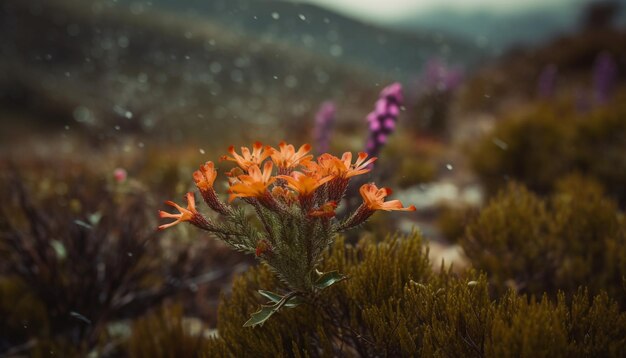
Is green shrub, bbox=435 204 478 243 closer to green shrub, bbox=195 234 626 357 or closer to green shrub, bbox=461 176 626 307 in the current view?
green shrub, bbox=461 176 626 307

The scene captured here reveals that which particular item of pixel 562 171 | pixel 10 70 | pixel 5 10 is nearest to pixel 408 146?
pixel 562 171

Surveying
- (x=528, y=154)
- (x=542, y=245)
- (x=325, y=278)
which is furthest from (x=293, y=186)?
(x=528, y=154)

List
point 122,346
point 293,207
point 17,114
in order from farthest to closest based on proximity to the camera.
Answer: point 17,114
point 122,346
point 293,207

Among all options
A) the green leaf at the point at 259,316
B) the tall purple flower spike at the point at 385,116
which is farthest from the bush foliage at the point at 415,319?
the tall purple flower spike at the point at 385,116

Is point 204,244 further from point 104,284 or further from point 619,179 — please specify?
point 619,179

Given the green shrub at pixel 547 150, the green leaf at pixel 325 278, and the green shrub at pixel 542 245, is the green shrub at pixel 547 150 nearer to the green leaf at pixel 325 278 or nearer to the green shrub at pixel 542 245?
the green shrub at pixel 542 245

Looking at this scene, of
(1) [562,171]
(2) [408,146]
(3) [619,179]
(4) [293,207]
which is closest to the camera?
(4) [293,207]
